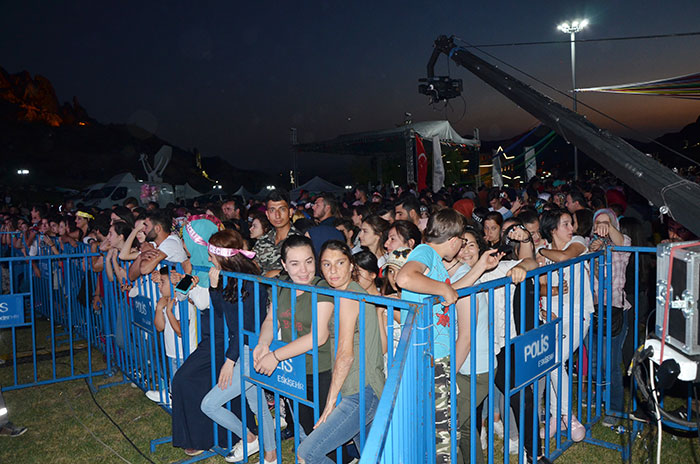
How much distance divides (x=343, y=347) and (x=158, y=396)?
350 centimetres

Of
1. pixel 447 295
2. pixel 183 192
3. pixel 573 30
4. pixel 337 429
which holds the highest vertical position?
pixel 573 30

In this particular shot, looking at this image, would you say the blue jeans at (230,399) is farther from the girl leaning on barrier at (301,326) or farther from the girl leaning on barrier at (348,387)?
the girl leaning on barrier at (348,387)

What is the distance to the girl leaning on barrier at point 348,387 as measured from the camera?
124 inches

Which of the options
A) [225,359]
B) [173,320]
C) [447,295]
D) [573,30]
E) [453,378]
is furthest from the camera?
[573,30]

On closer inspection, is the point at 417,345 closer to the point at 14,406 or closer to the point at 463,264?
the point at 463,264

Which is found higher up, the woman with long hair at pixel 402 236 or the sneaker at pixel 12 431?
the woman with long hair at pixel 402 236

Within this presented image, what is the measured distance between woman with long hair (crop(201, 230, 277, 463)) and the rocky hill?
8145 cm

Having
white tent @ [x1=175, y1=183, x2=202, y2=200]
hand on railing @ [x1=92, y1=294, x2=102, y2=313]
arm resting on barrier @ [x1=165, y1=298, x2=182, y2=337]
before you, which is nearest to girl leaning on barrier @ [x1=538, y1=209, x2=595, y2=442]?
arm resting on barrier @ [x1=165, y1=298, x2=182, y2=337]

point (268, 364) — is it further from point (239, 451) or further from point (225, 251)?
point (239, 451)

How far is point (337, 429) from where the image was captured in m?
3.15

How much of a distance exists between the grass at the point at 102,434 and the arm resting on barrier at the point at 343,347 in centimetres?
183

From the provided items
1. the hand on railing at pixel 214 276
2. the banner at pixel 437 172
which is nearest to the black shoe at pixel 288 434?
the hand on railing at pixel 214 276

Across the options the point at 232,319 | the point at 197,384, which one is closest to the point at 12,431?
the point at 197,384

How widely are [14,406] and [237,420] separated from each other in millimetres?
3550
